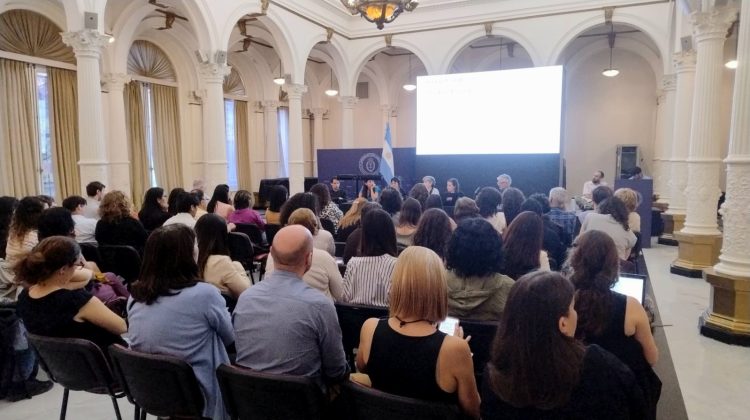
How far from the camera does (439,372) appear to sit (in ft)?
5.21

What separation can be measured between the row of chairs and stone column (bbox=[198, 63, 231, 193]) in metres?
6.81

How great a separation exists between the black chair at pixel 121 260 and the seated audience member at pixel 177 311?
1961mm

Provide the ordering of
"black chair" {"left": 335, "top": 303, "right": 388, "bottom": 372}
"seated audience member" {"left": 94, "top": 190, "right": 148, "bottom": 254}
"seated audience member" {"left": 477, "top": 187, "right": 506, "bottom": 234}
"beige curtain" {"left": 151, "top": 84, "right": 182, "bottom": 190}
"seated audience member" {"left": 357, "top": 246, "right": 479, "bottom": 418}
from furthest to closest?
1. "beige curtain" {"left": 151, "top": 84, "right": 182, "bottom": 190}
2. "seated audience member" {"left": 477, "top": 187, "right": 506, "bottom": 234}
3. "seated audience member" {"left": 94, "top": 190, "right": 148, "bottom": 254}
4. "black chair" {"left": 335, "top": 303, "right": 388, "bottom": 372}
5. "seated audience member" {"left": 357, "top": 246, "right": 479, "bottom": 418}

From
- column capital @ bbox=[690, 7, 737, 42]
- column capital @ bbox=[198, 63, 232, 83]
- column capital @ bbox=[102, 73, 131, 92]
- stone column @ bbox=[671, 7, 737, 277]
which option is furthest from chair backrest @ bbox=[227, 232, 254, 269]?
column capital @ bbox=[102, 73, 131, 92]

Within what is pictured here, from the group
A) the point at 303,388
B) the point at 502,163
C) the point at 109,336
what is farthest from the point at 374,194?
the point at 303,388

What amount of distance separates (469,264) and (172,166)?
10.8 meters

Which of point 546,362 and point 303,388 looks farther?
point 303,388

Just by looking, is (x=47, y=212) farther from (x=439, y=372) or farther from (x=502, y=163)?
(x=502, y=163)

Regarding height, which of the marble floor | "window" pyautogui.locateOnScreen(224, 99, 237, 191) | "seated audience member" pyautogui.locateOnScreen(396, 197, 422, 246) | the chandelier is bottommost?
the marble floor

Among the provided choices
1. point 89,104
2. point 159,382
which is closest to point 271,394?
point 159,382

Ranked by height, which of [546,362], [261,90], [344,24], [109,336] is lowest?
[109,336]

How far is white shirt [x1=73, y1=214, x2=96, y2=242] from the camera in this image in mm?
4266

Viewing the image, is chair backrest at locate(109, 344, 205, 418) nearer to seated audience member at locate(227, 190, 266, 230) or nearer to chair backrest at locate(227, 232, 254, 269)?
chair backrest at locate(227, 232, 254, 269)

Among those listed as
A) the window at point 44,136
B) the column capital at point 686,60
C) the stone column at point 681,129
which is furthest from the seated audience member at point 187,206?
the column capital at point 686,60
